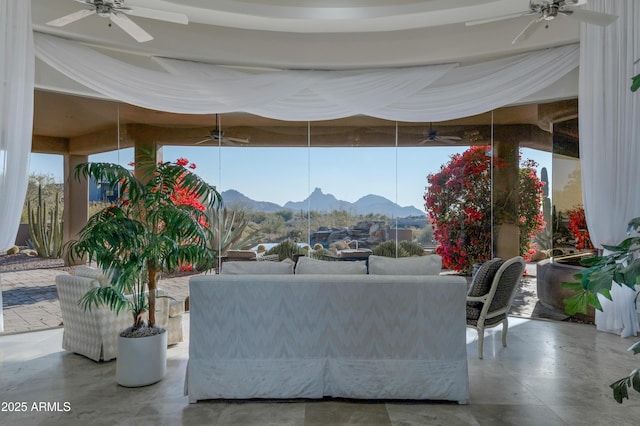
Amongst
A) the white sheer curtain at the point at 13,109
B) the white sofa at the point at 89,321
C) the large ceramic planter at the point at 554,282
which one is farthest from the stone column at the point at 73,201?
the large ceramic planter at the point at 554,282

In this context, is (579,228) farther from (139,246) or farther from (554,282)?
(139,246)

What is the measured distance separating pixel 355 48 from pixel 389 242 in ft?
8.83

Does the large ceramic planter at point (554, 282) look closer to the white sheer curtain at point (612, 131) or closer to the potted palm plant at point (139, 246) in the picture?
the white sheer curtain at point (612, 131)

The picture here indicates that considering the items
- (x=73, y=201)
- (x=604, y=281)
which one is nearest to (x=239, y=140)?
(x=73, y=201)

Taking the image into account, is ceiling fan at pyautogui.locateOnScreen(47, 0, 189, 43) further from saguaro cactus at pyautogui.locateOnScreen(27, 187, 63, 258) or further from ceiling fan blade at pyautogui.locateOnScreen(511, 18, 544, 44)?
ceiling fan blade at pyautogui.locateOnScreen(511, 18, 544, 44)

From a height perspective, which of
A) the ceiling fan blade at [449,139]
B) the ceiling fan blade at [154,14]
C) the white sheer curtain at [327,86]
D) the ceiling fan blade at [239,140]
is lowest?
the ceiling fan blade at [239,140]

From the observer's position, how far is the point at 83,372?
10.4 ft

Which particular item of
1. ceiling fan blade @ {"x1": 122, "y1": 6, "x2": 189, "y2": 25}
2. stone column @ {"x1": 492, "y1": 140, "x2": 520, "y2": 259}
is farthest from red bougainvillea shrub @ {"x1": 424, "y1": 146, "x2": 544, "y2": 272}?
ceiling fan blade @ {"x1": 122, "y1": 6, "x2": 189, "y2": 25}

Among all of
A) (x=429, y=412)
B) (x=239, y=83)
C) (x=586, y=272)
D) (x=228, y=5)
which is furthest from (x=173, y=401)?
(x=228, y=5)

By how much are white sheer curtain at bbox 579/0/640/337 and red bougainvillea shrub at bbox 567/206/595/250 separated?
2.30 ft

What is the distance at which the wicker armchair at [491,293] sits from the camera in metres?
3.42

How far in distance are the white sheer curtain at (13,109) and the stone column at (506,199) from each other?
5464 mm

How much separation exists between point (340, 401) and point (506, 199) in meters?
3.84

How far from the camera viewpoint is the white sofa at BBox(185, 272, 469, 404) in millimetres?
2666
